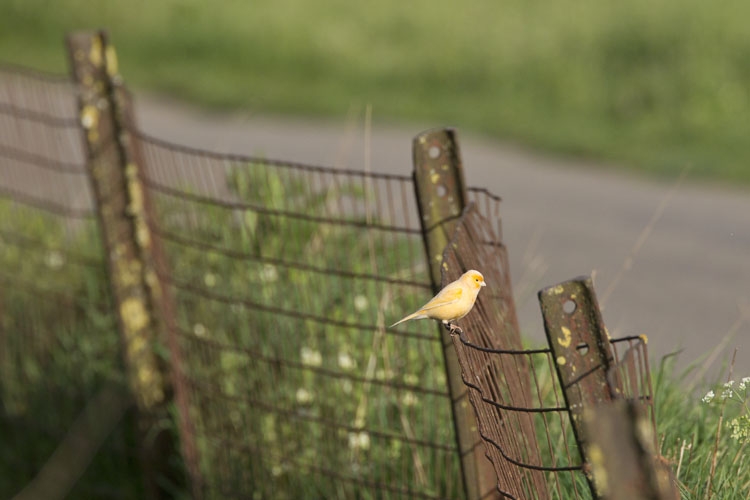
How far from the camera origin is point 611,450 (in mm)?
1258

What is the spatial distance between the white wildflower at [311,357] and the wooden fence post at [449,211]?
3.39 feet

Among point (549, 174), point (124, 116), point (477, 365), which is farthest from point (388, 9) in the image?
point (477, 365)

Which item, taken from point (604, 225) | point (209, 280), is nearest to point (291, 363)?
point (209, 280)

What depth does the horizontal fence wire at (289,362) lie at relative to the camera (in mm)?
3393

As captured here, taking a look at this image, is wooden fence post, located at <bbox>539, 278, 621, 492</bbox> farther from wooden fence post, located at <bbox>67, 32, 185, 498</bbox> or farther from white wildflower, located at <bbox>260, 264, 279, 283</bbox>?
wooden fence post, located at <bbox>67, 32, 185, 498</bbox>

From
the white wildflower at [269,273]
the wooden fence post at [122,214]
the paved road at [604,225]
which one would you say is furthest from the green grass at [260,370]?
the paved road at [604,225]

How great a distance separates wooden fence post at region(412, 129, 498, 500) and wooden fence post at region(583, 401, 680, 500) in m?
1.53

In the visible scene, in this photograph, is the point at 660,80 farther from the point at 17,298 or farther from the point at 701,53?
the point at 17,298

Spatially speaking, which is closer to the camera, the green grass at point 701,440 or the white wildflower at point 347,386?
the green grass at point 701,440

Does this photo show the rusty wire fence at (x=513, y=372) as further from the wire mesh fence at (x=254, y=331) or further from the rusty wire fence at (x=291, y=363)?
the rusty wire fence at (x=291, y=363)

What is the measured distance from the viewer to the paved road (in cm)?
520

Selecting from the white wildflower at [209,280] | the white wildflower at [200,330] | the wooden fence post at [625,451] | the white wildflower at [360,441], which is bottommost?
the wooden fence post at [625,451]

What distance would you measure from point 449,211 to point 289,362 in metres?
0.82

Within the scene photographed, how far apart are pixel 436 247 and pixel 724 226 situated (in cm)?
457
